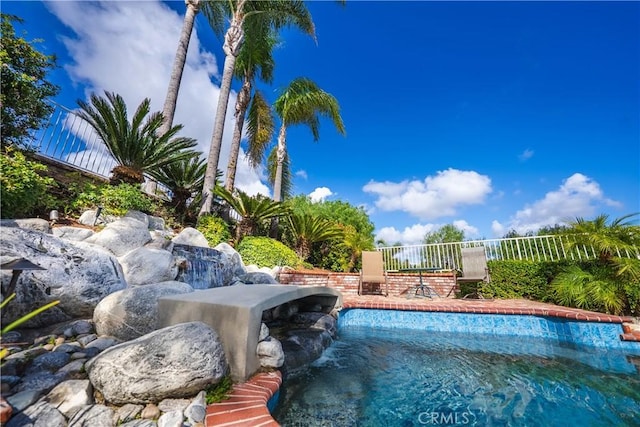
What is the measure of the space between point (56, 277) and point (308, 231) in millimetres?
7727

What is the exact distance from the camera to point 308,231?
9984 mm

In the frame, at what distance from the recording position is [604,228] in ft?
17.0

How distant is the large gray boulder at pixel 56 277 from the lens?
2.34 meters

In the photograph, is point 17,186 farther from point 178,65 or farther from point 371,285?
point 371,285

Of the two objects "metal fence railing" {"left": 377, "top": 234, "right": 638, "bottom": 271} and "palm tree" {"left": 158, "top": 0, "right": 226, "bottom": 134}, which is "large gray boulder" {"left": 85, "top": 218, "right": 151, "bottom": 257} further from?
"metal fence railing" {"left": 377, "top": 234, "right": 638, "bottom": 271}

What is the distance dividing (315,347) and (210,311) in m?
1.93

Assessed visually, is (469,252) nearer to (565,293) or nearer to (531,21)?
(565,293)

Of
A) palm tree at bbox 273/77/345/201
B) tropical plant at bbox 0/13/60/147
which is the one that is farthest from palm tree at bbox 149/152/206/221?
palm tree at bbox 273/77/345/201

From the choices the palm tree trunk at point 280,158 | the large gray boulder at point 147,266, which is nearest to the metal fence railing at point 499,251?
the palm tree trunk at point 280,158

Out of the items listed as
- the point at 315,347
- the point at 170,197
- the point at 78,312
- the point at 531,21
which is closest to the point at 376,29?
the point at 531,21

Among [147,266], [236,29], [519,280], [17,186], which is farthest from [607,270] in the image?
[236,29]

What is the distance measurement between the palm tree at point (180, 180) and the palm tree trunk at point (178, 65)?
3.66 feet

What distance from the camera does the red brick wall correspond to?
25.8 feet

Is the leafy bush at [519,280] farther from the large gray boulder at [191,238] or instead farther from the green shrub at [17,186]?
the green shrub at [17,186]
